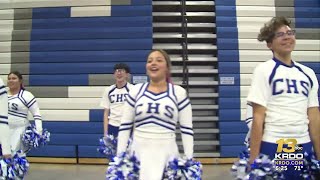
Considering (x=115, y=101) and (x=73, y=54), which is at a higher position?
(x=73, y=54)

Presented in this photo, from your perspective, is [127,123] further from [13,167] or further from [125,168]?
[13,167]

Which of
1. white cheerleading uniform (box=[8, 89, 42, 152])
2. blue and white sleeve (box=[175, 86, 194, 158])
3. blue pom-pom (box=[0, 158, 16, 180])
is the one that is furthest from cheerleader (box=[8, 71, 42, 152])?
blue and white sleeve (box=[175, 86, 194, 158])

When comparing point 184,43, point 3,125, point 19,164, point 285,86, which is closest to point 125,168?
point 3,125

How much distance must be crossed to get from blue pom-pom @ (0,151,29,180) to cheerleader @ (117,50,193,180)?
1.05 m

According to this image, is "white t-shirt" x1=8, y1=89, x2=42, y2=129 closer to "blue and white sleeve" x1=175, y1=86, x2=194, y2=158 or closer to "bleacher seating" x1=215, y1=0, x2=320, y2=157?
"blue and white sleeve" x1=175, y1=86, x2=194, y2=158

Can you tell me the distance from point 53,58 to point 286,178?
248 inches

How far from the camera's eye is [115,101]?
17.0 feet

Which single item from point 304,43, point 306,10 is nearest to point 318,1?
point 306,10

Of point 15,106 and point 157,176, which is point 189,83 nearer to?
point 15,106

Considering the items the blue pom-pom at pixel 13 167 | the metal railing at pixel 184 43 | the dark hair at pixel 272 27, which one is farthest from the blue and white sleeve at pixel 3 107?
the metal railing at pixel 184 43

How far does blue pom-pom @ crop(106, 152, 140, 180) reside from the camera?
8.91ft

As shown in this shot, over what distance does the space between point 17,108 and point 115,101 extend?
1.30 metres

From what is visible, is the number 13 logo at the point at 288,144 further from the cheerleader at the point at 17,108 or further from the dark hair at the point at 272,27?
the cheerleader at the point at 17,108

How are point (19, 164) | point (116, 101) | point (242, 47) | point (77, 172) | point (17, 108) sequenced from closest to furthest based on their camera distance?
point (19, 164) < point (17, 108) < point (116, 101) < point (77, 172) < point (242, 47)
